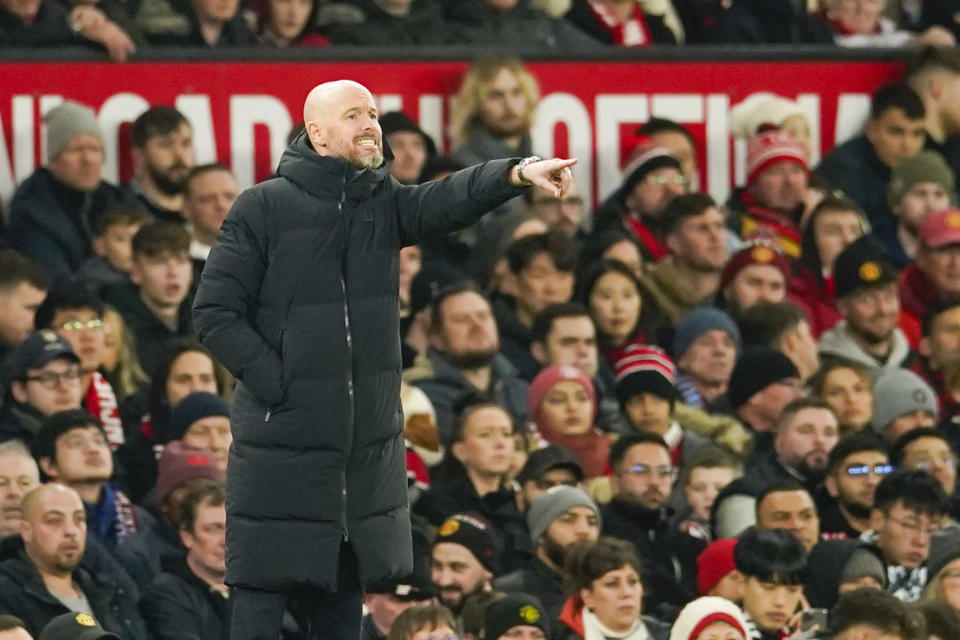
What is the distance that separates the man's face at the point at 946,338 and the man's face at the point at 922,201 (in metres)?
0.99

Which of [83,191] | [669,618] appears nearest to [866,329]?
[669,618]

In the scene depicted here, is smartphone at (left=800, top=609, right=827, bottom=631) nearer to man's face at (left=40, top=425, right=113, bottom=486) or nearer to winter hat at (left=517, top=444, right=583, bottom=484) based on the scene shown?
winter hat at (left=517, top=444, right=583, bottom=484)

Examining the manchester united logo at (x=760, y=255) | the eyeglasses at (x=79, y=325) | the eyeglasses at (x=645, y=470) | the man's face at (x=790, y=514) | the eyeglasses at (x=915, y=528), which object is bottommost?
the eyeglasses at (x=915, y=528)

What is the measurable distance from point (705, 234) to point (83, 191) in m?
3.05

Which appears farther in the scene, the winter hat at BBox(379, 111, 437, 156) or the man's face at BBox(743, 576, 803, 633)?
the winter hat at BBox(379, 111, 437, 156)

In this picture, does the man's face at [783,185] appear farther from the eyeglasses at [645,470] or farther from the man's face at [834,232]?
the eyeglasses at [645,470]

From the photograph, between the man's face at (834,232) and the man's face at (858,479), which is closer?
the man's face at (858,479)

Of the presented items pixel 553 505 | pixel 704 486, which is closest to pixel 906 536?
pixel 704 486

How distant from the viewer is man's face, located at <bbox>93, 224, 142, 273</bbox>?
12125 mm

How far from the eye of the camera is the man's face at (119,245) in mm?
12125

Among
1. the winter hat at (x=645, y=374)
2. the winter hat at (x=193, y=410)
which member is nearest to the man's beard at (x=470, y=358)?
the winter hat at (x=645, y=374)

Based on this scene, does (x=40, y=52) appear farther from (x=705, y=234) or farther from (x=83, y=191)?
(x=705, y=234)

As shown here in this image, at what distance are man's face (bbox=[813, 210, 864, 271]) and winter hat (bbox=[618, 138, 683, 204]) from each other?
789mm

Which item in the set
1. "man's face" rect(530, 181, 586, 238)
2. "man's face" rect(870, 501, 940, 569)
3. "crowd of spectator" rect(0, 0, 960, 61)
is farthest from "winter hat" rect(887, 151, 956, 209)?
"man's face" rect(870, 501, 940, 569)
